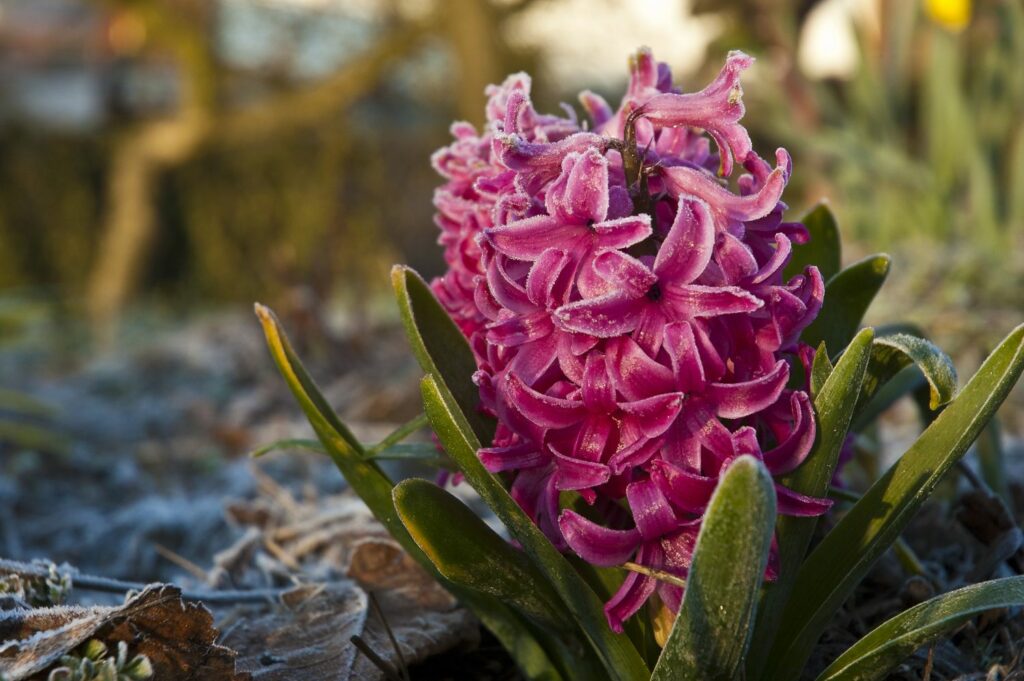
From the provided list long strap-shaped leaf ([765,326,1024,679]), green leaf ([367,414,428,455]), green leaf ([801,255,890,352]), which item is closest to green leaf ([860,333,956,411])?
long strap-shaped leaf ([765,326,1024,679])

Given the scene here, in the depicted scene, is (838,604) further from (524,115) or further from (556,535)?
(524,115)

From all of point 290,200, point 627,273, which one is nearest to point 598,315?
point 627,273

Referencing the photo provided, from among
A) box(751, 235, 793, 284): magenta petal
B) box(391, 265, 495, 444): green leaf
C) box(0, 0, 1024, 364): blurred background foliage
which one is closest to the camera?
box(751, 235, 793, 284): magenta petal

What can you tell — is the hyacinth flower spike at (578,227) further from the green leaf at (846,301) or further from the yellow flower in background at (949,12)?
the yellow flower in background at (949,12)

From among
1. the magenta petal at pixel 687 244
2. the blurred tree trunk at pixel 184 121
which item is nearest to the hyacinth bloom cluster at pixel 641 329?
the magenta petal at pixel 687 244

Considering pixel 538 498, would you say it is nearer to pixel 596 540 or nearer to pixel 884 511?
pixel 596 540

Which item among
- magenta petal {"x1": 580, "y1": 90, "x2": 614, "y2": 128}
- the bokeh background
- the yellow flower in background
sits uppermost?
the yellow flower in background

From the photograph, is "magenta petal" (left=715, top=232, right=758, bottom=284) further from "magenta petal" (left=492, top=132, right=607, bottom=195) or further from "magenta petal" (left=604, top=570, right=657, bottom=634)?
"magenta petal" (left=604, top=570, right=657, bottom=634)
